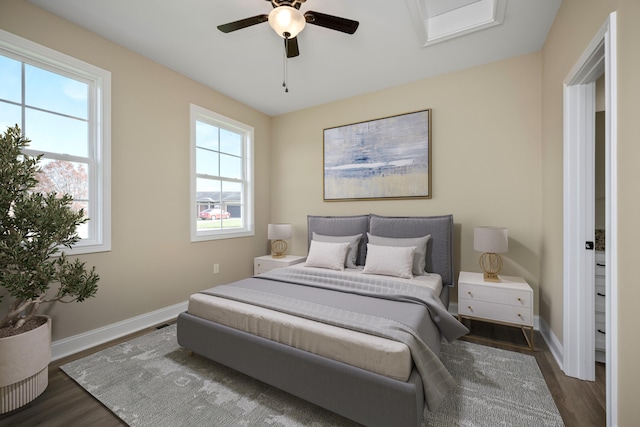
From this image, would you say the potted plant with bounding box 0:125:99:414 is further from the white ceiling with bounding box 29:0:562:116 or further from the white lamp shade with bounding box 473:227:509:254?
the white lamp shade with bounding box 473:227:509:254

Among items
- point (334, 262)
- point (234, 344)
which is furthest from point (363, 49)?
point (234, 344)

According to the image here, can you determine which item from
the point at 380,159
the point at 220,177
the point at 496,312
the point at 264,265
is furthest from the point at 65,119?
the point at 496,312

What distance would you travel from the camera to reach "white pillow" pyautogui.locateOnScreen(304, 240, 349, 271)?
2.98 metres

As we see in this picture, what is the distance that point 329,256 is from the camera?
3023 millimetres

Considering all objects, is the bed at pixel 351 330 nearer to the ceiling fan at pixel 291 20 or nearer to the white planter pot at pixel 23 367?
the white planter pot at pixel 23 367

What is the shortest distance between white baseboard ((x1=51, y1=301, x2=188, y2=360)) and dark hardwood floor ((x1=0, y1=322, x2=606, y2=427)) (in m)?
0.16

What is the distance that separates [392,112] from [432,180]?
1031 millimetres

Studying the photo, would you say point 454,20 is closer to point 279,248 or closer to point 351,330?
point 351,330

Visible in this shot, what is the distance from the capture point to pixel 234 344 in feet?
6.12

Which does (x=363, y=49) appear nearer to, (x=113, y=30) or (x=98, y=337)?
(x=113, y=30)

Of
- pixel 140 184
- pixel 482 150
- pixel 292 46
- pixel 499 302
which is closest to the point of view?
pixel 292 46

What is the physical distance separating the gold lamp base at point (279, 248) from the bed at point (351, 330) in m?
1.21

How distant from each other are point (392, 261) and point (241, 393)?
1.69 metres

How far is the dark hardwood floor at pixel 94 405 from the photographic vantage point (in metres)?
1.53
